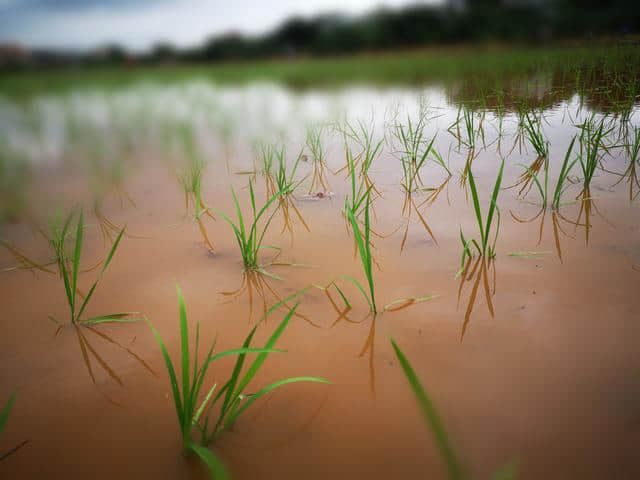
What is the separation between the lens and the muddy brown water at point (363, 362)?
560 millimetres

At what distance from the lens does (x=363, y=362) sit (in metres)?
0.72

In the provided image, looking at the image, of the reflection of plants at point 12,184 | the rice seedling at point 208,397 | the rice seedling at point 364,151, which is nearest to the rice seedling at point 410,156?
the rice seedling at point 364,151

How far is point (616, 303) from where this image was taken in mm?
809

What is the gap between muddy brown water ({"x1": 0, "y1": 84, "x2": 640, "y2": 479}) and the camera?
1.84 ft

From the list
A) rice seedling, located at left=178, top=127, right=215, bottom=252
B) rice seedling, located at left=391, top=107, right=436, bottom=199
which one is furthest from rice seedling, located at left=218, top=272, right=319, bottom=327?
rice seedling, located at left=391, top=107, right=436, bottom=199

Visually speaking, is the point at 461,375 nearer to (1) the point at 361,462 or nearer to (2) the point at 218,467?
(1) the point at 361,462

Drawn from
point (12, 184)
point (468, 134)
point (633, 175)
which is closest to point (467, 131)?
point (468, 134)

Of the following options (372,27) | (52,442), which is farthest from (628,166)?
(372,27)

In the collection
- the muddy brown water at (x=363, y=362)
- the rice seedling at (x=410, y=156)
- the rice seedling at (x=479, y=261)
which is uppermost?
the rice seedling at (x=410, y=156)

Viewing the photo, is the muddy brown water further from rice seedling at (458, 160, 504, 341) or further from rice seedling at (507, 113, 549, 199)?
rice seedling at (507, 113, 549, 199)

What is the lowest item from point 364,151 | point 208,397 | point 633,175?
point 208,397

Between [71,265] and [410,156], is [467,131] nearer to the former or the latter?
[410,156]

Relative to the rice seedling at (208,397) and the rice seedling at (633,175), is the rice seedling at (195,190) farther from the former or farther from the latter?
the rice seedling at (633,175)

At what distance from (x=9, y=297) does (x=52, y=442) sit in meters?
0.56
